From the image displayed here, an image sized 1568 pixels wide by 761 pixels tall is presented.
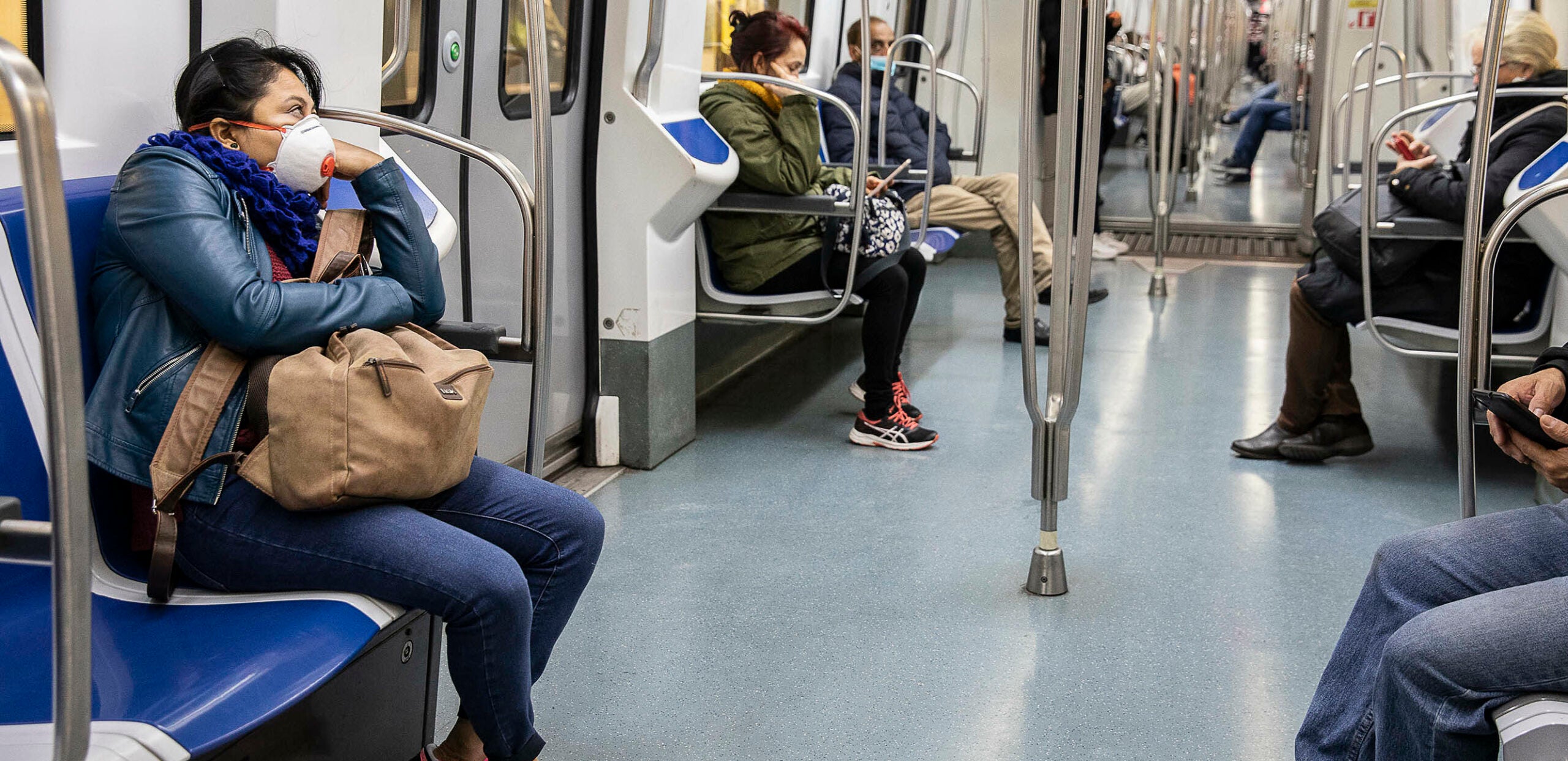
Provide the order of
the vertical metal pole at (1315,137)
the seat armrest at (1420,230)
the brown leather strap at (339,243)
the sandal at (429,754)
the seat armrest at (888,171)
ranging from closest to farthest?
the brown leather strap at (339,243) → the sandal at (429,754) → the seat armrest at (1420,230) → the seat armrest at (888,171) → the vertical metal pole at (1315,137)

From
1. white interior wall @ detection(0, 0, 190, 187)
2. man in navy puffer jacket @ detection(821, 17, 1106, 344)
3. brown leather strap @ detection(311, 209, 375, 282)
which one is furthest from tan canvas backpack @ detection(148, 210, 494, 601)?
man in navy puffer jacket @ detection(821, 17, 1106, 344)

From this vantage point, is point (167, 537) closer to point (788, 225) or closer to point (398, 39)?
point (398, 39)

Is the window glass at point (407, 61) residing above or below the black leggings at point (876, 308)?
Result: above

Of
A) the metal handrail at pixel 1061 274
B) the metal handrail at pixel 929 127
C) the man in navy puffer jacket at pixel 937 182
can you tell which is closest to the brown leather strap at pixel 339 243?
the metal handrail at pixel 1061 274

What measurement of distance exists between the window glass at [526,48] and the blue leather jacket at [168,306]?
68.6 inches

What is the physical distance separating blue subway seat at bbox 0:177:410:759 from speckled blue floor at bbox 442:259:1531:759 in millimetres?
760

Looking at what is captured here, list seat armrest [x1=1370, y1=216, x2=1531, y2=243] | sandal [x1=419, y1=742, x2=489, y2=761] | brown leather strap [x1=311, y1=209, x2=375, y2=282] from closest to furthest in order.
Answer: brown leather strap [x1=311, y1=209, x2=375, y2=282] < sandal [x1=419, y1=742, x2=489, y2=761] < seat armrest [x1=1370, y1=216, x2=1531, y2=243]

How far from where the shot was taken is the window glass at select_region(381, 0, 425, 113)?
9.96ft

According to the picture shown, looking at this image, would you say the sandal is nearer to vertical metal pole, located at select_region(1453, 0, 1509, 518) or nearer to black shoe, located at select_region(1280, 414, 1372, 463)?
vertical metal pole, located at select_region(1453, 0, 1509, 518)

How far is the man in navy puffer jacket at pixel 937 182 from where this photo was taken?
17.2ft

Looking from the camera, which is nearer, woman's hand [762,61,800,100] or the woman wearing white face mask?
the woman wearing white face mask

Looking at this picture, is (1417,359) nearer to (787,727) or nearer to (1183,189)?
(787,727)

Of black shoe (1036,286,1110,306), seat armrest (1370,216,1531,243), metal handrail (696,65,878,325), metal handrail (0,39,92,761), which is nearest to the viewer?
metal handrail (0,39,92,761)

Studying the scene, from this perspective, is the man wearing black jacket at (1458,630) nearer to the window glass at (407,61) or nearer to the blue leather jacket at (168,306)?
the blue leather jacket at (168,306)
